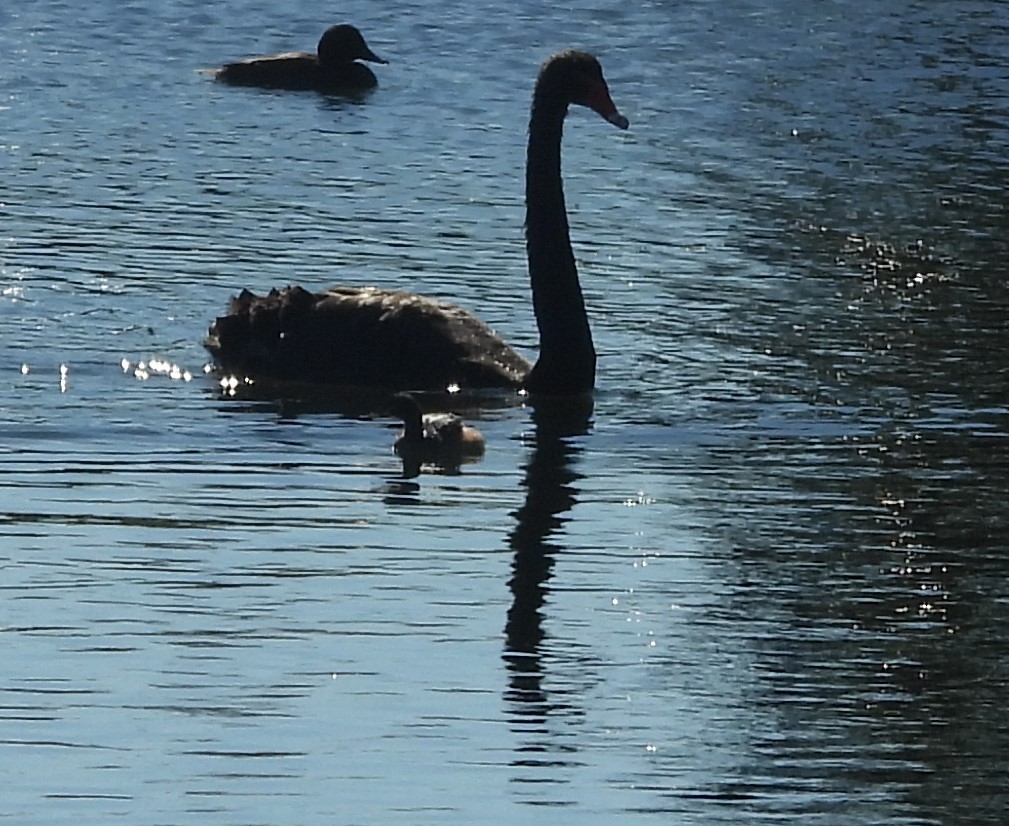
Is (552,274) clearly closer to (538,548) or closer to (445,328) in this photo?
(445,328)

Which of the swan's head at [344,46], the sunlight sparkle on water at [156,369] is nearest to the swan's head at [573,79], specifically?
the sunlight sparkle on water at [156,369]

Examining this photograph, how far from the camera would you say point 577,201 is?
16156 mm

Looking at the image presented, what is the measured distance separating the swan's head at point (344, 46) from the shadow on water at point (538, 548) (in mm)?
10305

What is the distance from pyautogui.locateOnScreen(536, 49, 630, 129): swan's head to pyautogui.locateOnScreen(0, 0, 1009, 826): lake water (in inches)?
42.3

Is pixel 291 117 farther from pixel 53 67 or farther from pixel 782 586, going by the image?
pixel 782 586

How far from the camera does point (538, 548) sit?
8898 mm

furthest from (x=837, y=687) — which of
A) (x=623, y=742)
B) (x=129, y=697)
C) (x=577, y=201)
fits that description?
(x=577, y=201)

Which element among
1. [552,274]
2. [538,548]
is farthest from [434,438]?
[552,274]

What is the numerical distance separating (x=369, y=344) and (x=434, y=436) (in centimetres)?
170

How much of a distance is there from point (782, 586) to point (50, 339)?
15.9 feet

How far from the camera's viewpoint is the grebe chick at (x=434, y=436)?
10141 millimetres

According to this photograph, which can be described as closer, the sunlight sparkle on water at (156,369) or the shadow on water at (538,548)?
the shadow on water at (538,548)

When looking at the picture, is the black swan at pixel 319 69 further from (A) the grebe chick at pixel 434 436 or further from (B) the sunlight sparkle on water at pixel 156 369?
(A) the grebe chick at pixel 434 436

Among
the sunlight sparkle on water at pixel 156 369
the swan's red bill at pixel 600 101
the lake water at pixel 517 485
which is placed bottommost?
the sunlight sparkle on water at pixel 156 369
